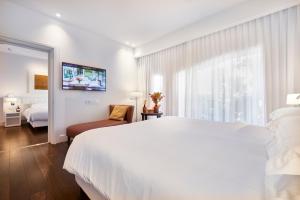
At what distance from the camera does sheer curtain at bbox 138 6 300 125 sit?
7.39ft

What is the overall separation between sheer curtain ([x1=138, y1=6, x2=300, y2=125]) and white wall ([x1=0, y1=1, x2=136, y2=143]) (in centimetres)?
158

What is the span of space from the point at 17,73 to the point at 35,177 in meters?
5.33

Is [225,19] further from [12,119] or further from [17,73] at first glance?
[12,119]

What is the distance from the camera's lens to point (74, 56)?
3.41 m

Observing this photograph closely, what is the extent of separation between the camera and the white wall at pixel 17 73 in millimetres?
4961

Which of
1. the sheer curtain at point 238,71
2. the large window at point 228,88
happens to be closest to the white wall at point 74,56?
the sheer curtain at point 238,71

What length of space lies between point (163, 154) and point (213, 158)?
31 centimetres

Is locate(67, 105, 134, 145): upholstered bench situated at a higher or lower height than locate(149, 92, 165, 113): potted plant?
lower

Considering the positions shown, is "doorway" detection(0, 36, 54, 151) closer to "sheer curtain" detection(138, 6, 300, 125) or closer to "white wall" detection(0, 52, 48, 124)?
"white wall" detection(0, 52, 48, 124)

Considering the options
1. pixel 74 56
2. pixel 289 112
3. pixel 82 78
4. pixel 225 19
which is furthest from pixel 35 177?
pixel 225 19

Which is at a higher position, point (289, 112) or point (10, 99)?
point (10, 99)

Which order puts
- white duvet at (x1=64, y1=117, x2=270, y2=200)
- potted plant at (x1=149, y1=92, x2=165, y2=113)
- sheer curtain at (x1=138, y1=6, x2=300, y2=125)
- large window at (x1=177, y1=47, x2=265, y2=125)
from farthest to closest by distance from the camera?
potted plant at (x1=149, y1=92, x2=165, y2=113)
large window at (x1=177, y1=47, x2=265, y2=125)
sheer curtain at (x1=138, y1=6, x2=300, y2=125)
white duvet at (x1=64, y1=117, x2=270, y2=200)

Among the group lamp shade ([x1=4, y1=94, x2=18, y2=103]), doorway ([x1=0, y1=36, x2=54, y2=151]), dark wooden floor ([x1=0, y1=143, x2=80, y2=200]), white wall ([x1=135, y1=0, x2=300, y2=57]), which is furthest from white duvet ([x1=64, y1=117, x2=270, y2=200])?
lamp shade ([x1=4, y1=94, x2=18, y2=103])

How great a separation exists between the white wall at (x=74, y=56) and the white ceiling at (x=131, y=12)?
0.66 ft
